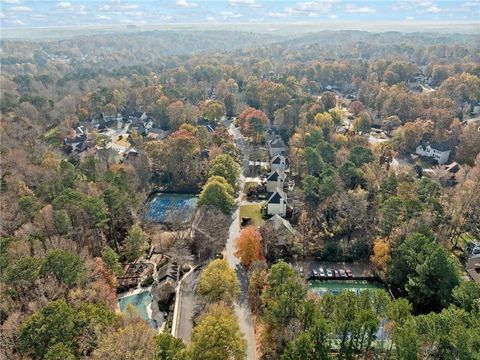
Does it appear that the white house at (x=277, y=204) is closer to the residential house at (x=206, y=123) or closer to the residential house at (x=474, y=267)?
the residential house at (x=474, y=267)

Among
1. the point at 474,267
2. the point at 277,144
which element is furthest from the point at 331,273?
the point at 277,144

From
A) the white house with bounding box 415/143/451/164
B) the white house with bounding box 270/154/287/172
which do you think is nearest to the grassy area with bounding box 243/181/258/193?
the white house with bounding box 270/154/287/172

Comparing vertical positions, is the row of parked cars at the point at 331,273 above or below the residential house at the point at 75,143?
above

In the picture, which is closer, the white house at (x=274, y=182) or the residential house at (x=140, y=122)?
the white house at (x=274, y=182)

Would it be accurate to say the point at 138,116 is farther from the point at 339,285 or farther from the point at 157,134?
the point at 339,285

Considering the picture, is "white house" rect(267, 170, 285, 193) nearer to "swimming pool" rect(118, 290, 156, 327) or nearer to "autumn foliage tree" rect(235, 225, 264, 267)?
"autumn foliage tree" rect(235, 225, 264, 267)

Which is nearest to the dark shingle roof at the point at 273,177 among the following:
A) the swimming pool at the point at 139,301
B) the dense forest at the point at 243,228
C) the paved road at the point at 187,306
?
the dense forest at the point at 243,228

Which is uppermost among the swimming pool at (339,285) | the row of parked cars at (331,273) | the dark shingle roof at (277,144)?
the dark shingle roof at (277,144)
